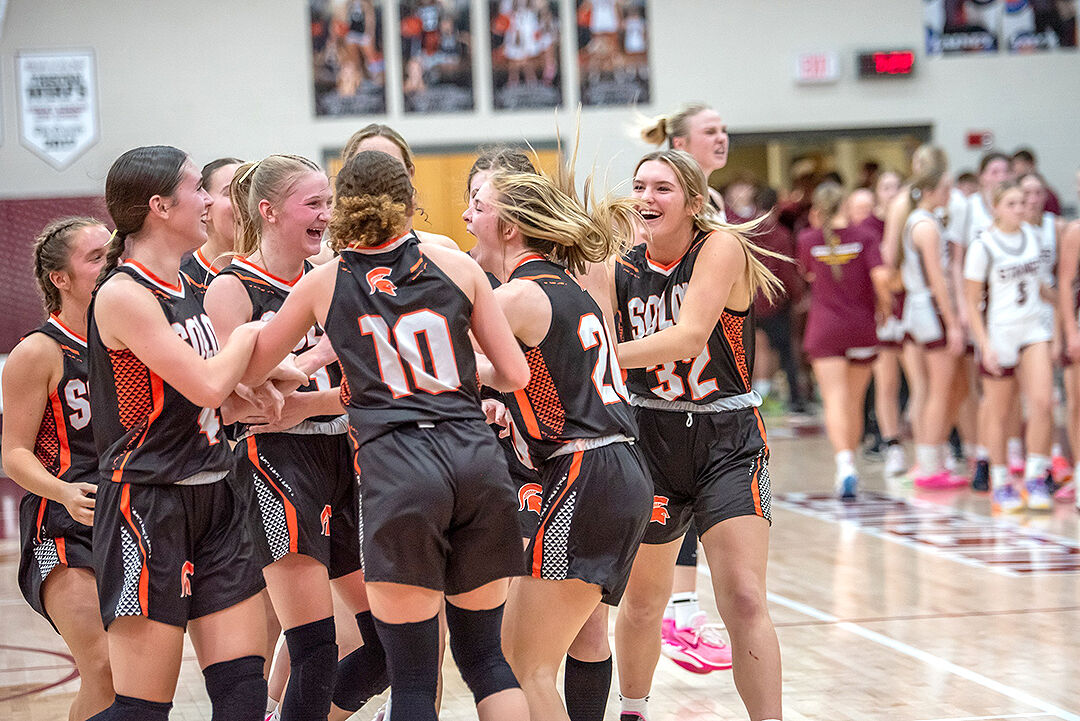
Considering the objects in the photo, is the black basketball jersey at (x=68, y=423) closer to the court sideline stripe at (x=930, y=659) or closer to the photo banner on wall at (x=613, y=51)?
the court sideline stripe at (x=930, y=659)

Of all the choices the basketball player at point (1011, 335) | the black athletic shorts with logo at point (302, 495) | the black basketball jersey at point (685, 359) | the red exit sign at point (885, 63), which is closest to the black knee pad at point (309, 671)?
the black athletic shorts with logo at point (302, 495)

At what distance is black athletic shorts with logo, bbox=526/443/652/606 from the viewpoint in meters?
3.20

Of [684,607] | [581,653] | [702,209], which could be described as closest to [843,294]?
[684,607]

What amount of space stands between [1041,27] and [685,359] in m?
11.2

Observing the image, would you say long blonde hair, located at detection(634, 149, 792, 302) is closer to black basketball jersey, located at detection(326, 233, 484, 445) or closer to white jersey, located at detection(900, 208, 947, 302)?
black basketball jersey, located at detection(326, 233, 484, 445)

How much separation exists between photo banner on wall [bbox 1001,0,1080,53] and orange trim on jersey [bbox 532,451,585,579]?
38.3 feet

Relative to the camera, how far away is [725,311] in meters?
3.90

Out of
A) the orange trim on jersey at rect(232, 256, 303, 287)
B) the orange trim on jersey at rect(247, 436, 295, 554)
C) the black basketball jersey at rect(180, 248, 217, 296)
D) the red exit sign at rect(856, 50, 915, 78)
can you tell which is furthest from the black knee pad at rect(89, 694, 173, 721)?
the red exit sign at rect(856, 50, 915, 78)

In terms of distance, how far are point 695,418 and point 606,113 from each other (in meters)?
9.63

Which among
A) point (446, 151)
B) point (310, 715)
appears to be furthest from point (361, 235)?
point (446, 151)

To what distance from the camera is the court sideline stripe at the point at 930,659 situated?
165 inches

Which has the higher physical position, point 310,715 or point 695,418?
point 695,418

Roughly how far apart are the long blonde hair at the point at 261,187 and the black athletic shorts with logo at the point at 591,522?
993 mm

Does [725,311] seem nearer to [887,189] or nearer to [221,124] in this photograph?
[887,189]
